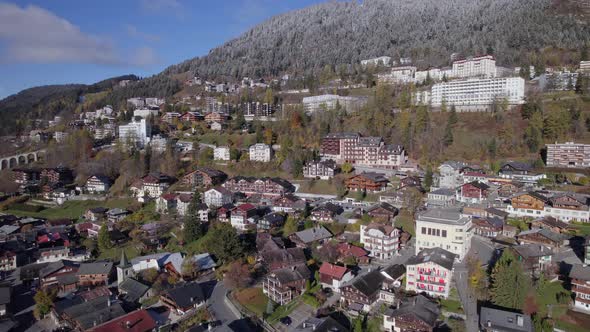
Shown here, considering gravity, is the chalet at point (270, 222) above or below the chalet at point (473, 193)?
below

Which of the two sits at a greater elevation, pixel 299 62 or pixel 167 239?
pixel 299 62

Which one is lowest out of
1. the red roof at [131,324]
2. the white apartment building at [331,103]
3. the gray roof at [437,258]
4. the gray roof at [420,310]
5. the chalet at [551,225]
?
the red roof at [131,324]

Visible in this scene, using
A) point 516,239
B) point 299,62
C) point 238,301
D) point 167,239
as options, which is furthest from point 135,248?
point 299,62

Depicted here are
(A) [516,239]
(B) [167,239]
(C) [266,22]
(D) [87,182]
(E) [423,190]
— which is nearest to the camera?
(A) [516,239]

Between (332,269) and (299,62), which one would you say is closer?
(332,269)

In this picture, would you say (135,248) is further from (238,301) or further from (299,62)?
(299,62)

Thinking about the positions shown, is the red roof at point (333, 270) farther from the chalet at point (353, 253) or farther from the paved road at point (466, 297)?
the paved road at point (466, 297)

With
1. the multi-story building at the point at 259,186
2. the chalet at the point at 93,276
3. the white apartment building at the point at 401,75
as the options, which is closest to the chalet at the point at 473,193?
the multi-story building at the point at 259,186

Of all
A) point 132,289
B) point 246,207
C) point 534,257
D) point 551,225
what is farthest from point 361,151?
point 132,289
